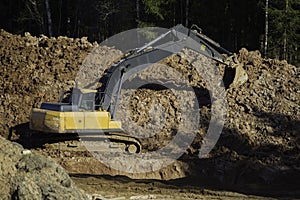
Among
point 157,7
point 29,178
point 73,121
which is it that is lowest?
point 29,178

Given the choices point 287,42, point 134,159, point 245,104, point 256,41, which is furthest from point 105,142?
point 256,41

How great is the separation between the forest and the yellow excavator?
27.8 ft

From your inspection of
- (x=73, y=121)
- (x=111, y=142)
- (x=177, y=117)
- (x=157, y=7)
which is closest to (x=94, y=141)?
(x=111, y=142)

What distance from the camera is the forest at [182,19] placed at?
76.6ft

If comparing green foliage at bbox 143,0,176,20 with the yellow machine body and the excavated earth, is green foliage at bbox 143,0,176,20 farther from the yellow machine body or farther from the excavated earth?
the yellow machine body

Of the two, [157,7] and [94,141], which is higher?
[157,7]

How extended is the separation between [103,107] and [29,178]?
6.84m

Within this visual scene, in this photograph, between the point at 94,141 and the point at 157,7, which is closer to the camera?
the point at 94,141

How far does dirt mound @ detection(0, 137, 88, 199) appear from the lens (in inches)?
249

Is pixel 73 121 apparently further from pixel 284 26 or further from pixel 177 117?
pixel 284 26

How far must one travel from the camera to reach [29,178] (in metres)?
6.49

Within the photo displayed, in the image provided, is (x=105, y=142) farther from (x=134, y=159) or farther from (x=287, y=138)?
(x=287, y=138)

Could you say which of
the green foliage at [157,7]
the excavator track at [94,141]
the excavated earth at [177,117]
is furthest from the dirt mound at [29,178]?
the green foliage at [157,7]

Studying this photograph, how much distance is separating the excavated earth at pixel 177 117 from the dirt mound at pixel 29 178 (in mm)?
4491
